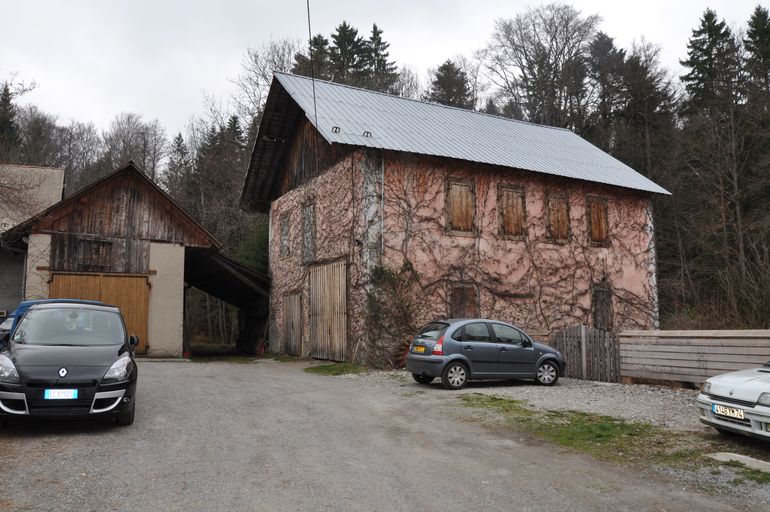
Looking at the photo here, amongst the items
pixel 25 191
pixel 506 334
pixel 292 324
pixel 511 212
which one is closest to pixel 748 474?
pixel 506 334

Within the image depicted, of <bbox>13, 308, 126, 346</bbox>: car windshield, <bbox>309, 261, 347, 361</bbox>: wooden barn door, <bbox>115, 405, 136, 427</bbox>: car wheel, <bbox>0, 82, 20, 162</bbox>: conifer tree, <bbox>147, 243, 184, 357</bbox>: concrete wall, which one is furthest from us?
<bbox>0, 82, 20, 162</bbox>: conifer tree

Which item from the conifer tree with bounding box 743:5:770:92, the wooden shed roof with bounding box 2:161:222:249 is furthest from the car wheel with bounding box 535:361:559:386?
the conifer tree with bounding box 743:5:770:92

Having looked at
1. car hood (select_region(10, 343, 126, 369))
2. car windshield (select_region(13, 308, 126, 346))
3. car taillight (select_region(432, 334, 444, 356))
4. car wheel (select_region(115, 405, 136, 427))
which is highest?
car windshield (select_region(13, 308, 126, 346))

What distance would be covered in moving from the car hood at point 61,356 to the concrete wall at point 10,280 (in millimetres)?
18151

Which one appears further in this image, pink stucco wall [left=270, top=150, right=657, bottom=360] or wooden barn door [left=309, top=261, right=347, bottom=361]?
wooden barn door [left=309, top=261, right=347, bottom=361]

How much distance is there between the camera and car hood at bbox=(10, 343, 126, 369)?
7668 millimetres

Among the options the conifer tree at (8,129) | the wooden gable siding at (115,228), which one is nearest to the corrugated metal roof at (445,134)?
the wooden gable siding at (115,228)

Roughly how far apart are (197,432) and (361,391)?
16.6 feet

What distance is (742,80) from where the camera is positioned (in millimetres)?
29750

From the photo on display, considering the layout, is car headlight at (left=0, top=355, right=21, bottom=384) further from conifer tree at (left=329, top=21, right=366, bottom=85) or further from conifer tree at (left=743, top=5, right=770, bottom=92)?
conifer tree at (left=329, top=21, right=366, bottom=85)

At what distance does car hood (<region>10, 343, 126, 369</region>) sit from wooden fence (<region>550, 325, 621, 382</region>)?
11.4 meters

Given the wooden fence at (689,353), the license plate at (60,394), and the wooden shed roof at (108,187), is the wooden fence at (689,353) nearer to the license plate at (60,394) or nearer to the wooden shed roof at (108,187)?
the license plate at (60,394)

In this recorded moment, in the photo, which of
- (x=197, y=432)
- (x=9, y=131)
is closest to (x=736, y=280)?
(x=197, y=432)

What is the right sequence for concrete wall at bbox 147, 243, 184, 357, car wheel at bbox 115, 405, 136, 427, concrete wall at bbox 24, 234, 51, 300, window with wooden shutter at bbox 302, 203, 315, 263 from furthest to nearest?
window with wooden shutter at bbox 302, 203, 315, 263, concrete wall at bbox 147, 243, 184, 357, concrete wall at bbox 24, 234, 51, 300, car wheel at bbox 115, 405, 136, 427
